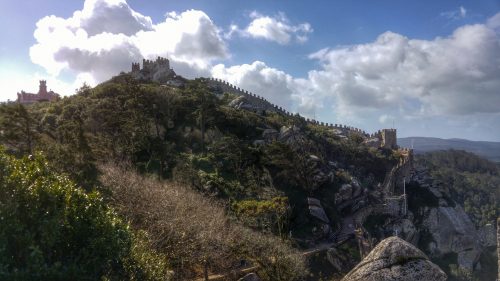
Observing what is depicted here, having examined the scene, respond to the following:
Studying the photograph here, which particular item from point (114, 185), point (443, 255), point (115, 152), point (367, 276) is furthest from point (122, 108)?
point (443, 255)

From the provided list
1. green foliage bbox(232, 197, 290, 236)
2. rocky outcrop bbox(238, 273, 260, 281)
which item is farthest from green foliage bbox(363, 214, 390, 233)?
rocky outcrop bbox(238, 273, 260, 281)

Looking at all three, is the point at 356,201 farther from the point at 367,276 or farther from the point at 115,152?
the point at 367,276

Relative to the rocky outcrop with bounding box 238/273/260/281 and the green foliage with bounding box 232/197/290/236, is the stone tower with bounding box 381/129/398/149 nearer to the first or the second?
the green foliage with bounding box 232/197/290/236

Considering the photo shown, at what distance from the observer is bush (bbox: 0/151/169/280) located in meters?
7.46

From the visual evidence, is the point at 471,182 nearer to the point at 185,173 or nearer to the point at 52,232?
the point at 185,173

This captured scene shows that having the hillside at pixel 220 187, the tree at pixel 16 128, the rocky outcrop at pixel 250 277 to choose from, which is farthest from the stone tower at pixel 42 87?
the rocky outcrop at pixel 250 277

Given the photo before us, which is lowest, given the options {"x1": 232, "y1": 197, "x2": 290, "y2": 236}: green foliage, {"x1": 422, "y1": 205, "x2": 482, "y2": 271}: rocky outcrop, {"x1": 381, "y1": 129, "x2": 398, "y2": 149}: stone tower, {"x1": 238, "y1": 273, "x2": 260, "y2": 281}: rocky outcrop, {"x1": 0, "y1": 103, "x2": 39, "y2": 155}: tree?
{"x1": 422, "y1": 205, "x2": 482, "y2": 271}: rocky outcrop

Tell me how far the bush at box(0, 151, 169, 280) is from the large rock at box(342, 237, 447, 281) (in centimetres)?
496

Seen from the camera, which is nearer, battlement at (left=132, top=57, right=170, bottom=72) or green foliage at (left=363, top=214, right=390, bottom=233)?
green foliage at (left=363, top=214, right=390, bottom=233)

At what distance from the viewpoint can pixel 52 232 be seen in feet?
25.8

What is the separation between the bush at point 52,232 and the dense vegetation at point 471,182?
53.6 m

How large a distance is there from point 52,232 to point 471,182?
105 meters

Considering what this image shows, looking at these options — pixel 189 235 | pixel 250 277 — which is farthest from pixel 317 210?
pixel 189 235

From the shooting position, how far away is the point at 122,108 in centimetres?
3531
